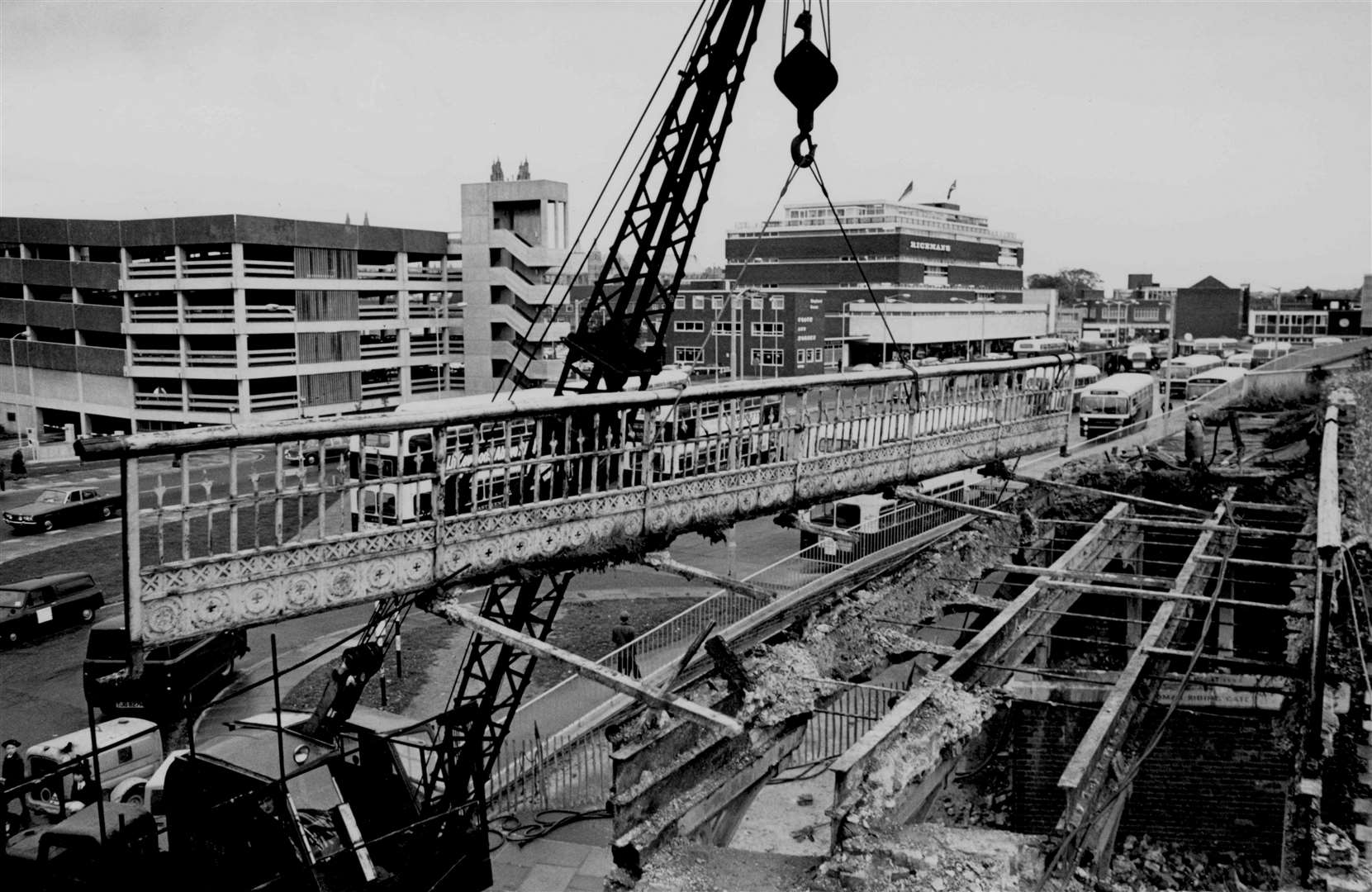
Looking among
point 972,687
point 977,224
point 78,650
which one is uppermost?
point 977,224

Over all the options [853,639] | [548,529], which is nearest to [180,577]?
[548,529]

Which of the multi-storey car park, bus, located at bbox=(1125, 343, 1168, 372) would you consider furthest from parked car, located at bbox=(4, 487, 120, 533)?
bus, located at bbox=(1125, 343, 1168, 372)

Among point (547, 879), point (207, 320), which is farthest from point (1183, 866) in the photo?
point (207, 320)

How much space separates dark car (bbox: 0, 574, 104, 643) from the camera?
70.4ft

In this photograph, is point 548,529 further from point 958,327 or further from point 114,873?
point 958,327

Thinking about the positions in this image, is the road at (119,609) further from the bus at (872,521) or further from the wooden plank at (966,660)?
the wooden plank at (966,660)

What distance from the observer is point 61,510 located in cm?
3031

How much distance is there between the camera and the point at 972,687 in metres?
9.55

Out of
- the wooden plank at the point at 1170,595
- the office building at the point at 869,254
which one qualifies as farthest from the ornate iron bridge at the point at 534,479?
the office building at the point at 869,254

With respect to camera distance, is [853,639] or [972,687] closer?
[972,687]

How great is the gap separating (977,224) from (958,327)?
19.1 metres

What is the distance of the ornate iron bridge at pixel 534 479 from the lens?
664cm

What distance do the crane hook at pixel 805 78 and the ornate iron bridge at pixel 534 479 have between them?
3139mm

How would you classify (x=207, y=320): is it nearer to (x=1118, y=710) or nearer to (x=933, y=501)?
(x=933, y=501)
